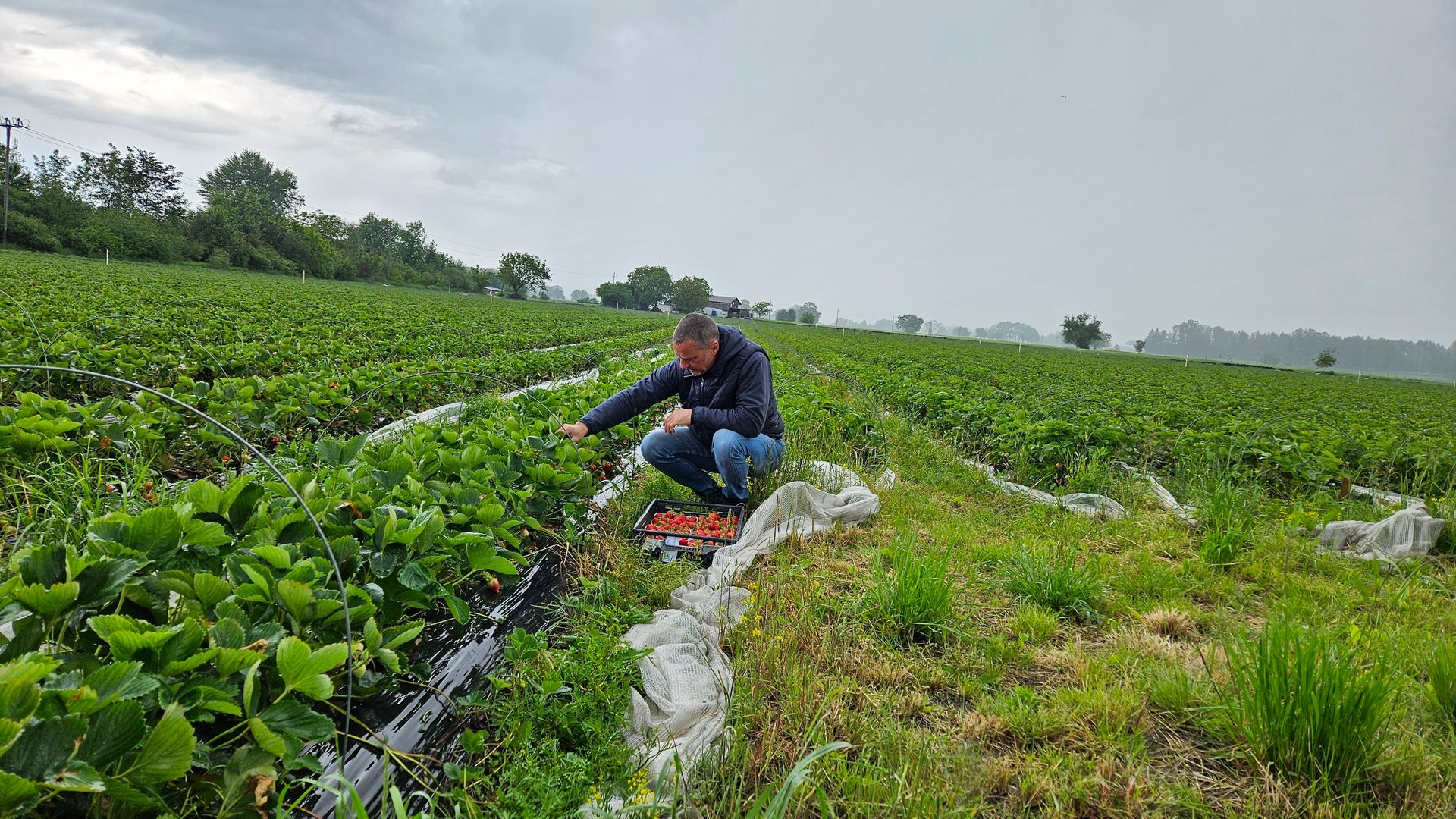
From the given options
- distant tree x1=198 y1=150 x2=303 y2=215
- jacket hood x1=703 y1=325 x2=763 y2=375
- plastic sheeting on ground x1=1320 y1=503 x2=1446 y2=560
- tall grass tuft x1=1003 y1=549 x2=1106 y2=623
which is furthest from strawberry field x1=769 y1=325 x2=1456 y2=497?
distant tree x1=198 y1=150 x2=303 y2=215

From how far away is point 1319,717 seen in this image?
159 centimetres

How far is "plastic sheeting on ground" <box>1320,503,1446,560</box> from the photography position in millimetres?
3527

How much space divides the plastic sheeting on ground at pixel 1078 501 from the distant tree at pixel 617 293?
281 ft

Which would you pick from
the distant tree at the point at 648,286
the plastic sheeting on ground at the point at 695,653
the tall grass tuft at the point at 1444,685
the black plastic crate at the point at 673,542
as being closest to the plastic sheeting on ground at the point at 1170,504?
the tall grass tuft at the point at 1444,685

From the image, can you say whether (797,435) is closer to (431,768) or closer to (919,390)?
(919,390)

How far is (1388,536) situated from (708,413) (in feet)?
14.1

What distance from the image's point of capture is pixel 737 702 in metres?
1.89

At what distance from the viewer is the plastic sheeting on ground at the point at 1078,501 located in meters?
4.17

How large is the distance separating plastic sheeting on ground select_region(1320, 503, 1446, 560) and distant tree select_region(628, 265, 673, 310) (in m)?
91.0

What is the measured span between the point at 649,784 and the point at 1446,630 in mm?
3612

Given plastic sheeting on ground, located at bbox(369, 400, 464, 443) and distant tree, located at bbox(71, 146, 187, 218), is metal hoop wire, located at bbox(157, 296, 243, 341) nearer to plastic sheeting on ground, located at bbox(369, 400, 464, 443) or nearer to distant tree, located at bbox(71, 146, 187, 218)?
plastic sheeting on ground, located at bbox(369, 400, 464, 443)

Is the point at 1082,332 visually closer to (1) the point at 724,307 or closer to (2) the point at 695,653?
(1) the point at 724,307

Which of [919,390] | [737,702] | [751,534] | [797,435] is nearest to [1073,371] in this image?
[919,390]

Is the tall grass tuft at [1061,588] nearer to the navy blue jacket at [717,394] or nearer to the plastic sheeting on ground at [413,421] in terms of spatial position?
the navy blue jacket at [717,394]
